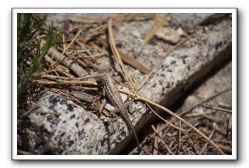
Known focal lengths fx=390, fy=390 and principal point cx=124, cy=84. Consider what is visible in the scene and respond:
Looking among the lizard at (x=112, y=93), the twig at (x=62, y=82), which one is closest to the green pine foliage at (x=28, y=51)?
the twig at (x=62, y=82)

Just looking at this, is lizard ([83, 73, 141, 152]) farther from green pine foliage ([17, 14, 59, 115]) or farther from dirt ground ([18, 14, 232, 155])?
green pine foliage ([17, 14, 59, 115])

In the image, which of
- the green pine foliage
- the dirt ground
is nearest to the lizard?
the dirt ground

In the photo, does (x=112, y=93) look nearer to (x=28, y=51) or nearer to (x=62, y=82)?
(x=62, y=82)

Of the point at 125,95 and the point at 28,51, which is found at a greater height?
the point at 28,51

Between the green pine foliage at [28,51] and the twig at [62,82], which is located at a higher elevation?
the green pine foliage at [28,51]

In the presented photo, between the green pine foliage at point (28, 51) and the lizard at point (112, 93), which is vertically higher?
the green pine foliage at point (28, 51)

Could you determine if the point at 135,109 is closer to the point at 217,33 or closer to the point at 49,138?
the point at 49,138

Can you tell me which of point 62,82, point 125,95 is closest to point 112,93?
point 125,95

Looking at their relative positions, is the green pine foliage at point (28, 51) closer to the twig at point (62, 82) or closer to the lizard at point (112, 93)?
the twig at point (62, 82)

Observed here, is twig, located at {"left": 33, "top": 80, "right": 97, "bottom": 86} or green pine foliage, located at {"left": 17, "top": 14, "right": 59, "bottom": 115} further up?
green pine foliage, located at {"left": 17, "top": 14, "right": 59, "bottom": 115}

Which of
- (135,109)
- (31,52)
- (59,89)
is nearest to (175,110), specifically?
(135,109)

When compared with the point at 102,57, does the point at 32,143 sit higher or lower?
lower
